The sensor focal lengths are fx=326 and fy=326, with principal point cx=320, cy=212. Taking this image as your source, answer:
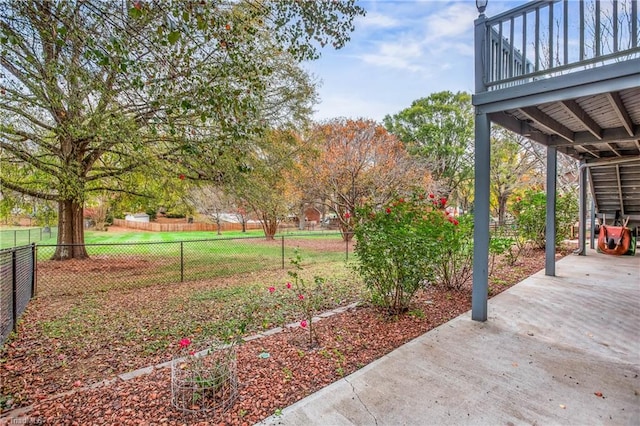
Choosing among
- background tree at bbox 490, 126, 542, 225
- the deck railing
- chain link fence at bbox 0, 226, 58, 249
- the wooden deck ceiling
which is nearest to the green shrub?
the wooden deck ceiling

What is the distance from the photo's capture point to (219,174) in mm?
7133

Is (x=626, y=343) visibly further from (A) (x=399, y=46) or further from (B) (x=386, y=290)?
(A) (x=399, y=46)

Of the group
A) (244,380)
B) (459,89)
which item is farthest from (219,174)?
(459,89)

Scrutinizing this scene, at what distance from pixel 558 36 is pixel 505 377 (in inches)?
139

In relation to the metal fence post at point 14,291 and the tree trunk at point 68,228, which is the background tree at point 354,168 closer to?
the tree trunk at point 68,228

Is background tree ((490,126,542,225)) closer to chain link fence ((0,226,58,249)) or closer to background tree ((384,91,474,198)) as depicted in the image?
background tree ((384,91,474,198))

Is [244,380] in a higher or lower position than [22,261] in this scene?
lower

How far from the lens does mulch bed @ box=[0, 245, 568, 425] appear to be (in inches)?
83.0

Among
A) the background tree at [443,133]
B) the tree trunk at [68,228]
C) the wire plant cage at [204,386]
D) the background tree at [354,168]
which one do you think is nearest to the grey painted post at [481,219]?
the wire plant cage at [204,386]

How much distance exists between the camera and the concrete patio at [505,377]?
2.15 meters

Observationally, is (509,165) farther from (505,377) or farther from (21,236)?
(21,236)

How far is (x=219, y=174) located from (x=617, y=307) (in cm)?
710

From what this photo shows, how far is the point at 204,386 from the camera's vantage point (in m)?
2.26

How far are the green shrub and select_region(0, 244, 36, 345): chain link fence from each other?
3917mm
